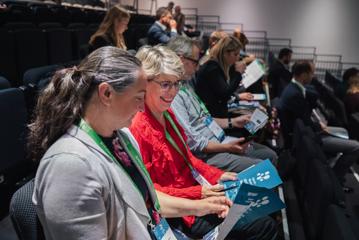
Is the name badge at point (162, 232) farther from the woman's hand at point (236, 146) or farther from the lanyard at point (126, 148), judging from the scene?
the woman's hand at point (236, 146)

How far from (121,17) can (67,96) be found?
2586 mm

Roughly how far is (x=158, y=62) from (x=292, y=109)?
2.02 metres

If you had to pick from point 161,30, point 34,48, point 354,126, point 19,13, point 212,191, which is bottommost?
point 354,126

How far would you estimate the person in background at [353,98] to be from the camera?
13.1ft

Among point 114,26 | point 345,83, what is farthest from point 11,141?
point 345,83

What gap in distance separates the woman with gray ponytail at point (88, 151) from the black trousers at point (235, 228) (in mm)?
585

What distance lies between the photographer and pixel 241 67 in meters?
3.11

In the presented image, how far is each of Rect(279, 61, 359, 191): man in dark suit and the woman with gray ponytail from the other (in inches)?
96.3

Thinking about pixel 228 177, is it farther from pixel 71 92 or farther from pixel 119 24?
pixel 119 24

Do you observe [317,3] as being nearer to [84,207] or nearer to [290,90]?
[290,90]

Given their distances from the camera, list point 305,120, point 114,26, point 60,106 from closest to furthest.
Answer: point 60,106, point 305,120, point 114,26

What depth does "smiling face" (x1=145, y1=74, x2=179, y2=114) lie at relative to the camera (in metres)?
1.45

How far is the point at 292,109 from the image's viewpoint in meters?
3.11

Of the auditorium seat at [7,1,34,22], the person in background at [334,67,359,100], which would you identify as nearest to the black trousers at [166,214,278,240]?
the auditorium seat at [7,1,34,22]
